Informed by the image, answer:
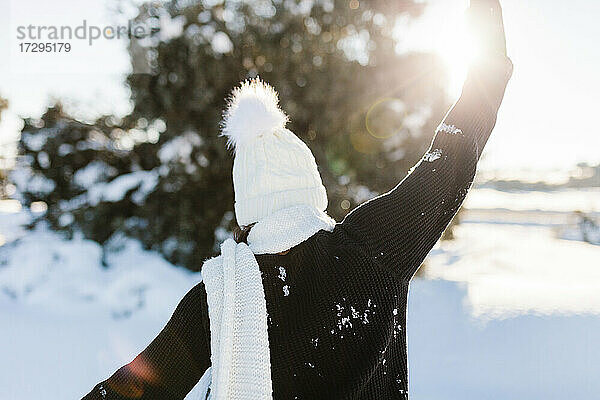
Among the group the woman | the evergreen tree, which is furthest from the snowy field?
the woman

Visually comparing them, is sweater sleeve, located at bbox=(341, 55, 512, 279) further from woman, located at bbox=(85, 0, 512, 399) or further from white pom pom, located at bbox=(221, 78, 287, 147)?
white pom pom, located at bbox=(221, 78, 287, 147)

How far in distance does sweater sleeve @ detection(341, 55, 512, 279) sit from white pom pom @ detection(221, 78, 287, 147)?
1.15ft

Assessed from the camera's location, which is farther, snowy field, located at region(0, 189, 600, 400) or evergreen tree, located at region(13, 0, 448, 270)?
evergreen tree, located at region(13, 0, 448, 270)

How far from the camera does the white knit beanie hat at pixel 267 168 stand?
123 cm

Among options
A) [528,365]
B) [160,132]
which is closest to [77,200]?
[160,132]

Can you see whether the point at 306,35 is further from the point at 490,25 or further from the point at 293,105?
the point at 490,25

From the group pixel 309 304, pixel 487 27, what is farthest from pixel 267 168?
pixel 487 27

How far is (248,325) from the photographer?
40.3 inches

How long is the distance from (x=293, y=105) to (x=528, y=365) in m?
3.00

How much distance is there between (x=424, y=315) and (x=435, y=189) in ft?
12.3

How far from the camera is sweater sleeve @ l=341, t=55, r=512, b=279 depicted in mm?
1070

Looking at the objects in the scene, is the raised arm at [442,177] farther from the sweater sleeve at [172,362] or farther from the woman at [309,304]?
the sweater sleeve at [172,362]

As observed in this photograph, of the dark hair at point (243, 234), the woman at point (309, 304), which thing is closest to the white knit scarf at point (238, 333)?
the woman at point (309, 304)

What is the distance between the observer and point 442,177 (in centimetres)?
115
